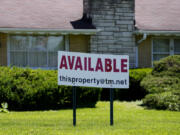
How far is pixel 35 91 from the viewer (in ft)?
37.4

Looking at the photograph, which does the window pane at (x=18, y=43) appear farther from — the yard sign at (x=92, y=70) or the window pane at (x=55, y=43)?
the yard sign at (x=92, y=70)

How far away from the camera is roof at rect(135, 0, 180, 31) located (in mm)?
17641

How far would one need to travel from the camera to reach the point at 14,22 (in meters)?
16.1

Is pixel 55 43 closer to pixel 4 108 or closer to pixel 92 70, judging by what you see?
pixel 4 108

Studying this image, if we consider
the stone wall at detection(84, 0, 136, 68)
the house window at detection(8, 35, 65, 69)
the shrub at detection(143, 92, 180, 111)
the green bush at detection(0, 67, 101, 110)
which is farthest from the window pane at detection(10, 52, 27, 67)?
the shrub at detection(143, 92, 180, 111)

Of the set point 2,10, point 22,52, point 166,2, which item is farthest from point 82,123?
point 166,2

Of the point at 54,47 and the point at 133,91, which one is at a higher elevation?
the point at 54,47

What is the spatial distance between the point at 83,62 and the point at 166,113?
4.13 m

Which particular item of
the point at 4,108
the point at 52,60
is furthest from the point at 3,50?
the point at 4,108

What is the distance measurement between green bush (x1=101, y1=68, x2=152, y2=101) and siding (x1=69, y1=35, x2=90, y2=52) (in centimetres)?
281

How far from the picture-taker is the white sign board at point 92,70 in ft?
24.7

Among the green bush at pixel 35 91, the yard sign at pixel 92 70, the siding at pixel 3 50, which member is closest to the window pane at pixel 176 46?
the green bush at pixel 35 91

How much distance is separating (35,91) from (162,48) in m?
8.69

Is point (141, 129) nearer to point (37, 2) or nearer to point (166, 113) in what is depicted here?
point (166, 113)
